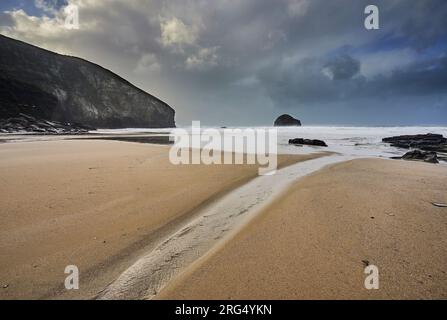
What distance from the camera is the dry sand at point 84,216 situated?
9.82 feet

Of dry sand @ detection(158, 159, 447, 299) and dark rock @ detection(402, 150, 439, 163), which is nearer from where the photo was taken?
dry sand @ detection(158, 159, 447, 299)

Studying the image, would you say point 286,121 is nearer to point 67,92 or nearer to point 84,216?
point 67,92

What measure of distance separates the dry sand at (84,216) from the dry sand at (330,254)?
1223 millimetres

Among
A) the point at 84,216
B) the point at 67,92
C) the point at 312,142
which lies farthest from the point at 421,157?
the point at 67,92

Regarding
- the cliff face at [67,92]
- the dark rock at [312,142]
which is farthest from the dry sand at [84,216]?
the cliff face at [67,92]

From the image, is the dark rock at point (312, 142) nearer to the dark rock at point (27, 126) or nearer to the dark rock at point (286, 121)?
the dark rock at point (27, 126)

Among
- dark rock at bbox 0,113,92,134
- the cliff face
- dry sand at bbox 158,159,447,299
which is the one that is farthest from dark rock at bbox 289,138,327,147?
the cliff face

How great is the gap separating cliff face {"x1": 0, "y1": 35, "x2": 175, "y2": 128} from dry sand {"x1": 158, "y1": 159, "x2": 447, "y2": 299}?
57.7 meters

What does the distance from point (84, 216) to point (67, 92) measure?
269 feet

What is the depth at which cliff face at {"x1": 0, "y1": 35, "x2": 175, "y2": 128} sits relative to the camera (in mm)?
56094

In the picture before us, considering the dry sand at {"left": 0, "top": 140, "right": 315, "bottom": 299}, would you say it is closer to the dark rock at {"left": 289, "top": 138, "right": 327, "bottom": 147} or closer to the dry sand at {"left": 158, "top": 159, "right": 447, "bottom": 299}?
the dry sand at {"left": 158, "top": 159, "right": 447, "bottom": 299}

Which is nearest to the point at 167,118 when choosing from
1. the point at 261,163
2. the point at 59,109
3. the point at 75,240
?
the point at 59,109
